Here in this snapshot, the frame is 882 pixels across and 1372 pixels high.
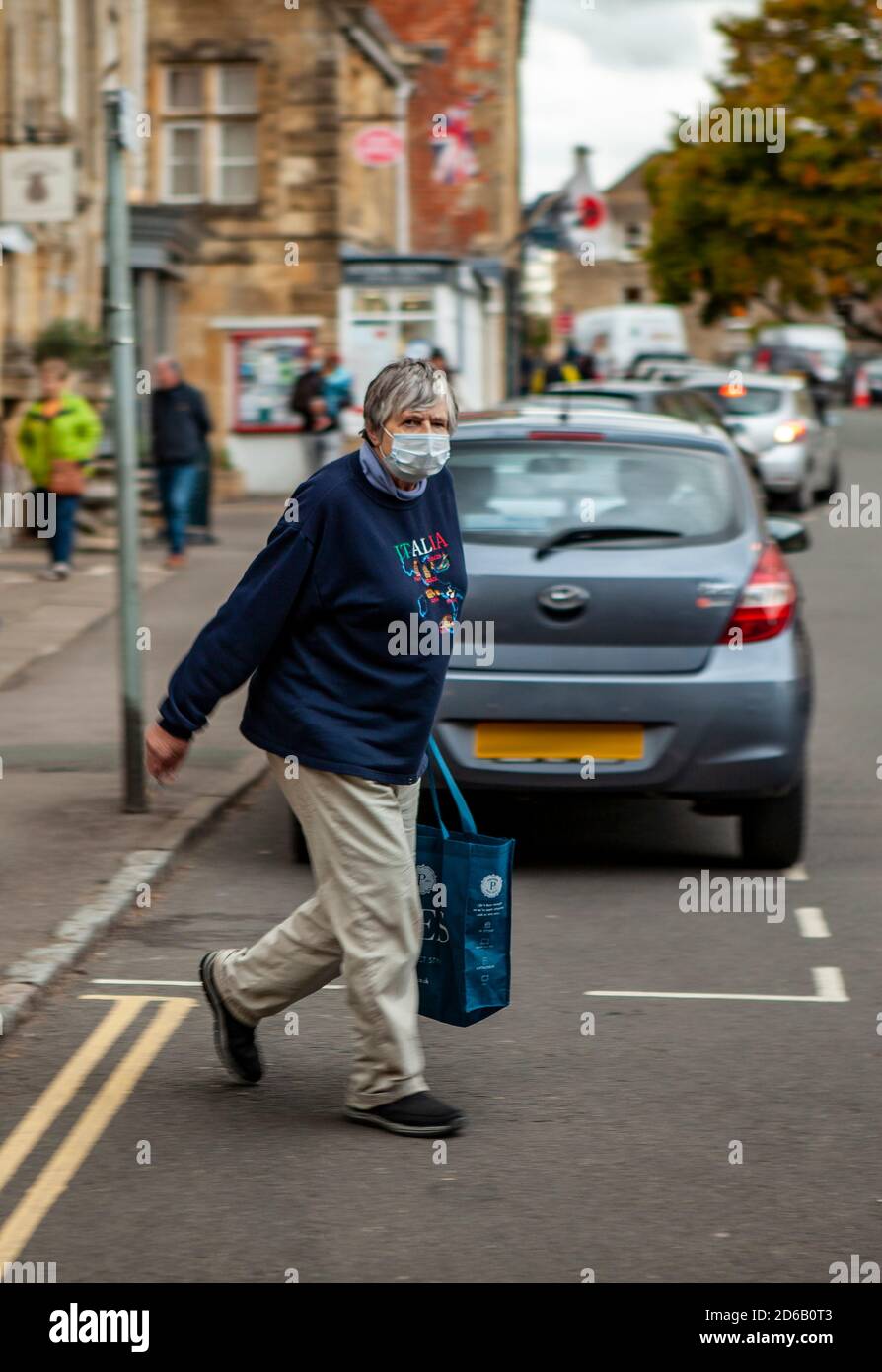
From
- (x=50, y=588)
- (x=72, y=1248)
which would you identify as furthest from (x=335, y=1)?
(x=72, y=1248)

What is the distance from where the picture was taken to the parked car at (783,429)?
26.8 m

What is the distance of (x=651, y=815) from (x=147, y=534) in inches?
525

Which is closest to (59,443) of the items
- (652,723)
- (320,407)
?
(320,407)

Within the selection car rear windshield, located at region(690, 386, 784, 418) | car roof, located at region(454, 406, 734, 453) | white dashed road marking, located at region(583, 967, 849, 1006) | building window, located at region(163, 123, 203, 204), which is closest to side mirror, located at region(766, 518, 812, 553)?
car roof, located at region(454, 406, 734, 453)

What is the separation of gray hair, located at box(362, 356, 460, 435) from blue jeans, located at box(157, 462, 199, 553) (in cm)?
1469

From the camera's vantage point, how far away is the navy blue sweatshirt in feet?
17.2

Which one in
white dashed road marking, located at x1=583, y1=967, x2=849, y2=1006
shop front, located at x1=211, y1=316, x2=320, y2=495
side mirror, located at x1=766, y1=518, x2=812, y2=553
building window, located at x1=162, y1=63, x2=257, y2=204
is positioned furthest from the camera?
building window, located at x1=162, y1=63, x2=257, y2=204

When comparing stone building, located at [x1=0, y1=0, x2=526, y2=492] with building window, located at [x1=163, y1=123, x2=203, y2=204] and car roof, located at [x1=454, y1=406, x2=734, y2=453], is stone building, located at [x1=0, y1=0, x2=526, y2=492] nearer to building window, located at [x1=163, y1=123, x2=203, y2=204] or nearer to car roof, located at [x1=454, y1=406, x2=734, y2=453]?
building window, located at [x1=163, y1=123, x2=203, y2=204]

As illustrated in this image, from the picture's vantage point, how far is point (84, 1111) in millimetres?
5496

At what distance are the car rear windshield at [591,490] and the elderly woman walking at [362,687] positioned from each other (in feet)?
10.2

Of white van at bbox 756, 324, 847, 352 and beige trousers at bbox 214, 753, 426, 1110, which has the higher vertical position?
white van at bbox 756, 324, 847, 352

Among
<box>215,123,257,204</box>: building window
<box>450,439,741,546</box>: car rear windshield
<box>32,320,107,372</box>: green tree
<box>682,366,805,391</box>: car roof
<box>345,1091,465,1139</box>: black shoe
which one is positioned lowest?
<box>345,1091,465,1139</box>: black shoe

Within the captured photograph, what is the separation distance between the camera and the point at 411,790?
541 cm
